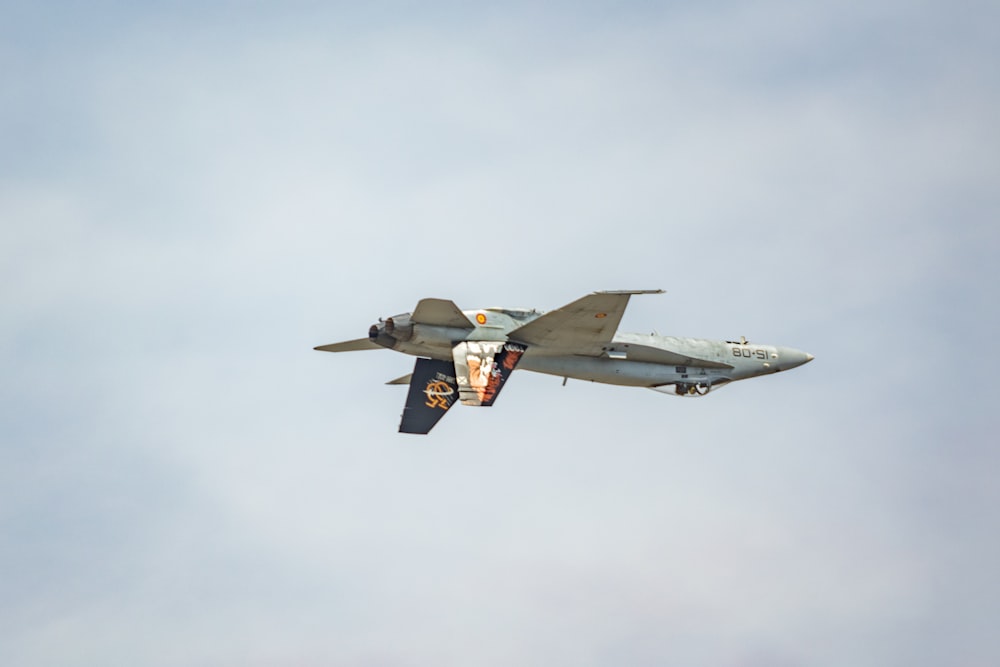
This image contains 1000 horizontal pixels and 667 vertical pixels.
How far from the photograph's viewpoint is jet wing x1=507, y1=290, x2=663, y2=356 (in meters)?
55.6

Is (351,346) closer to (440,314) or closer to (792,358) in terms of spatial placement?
(440,314)

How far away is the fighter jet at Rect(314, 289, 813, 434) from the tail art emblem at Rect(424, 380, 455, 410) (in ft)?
0.14

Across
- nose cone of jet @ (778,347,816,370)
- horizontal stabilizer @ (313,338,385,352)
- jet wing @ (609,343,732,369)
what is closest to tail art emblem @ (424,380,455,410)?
horizontal stabilizer @ (313,338,385,352)

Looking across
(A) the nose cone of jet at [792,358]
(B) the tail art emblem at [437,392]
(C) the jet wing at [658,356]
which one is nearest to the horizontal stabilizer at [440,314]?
(B) the tail art emblem at [437,392]

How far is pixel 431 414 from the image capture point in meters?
59.4

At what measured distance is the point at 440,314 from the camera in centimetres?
5641

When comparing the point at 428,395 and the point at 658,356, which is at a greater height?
the point at 658,356

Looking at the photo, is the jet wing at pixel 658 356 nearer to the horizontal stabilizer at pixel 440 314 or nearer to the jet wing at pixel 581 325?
the jet wing at pixel 581 325

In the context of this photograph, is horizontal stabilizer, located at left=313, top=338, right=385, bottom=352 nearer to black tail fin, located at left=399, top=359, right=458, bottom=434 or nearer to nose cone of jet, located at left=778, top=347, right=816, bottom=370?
black tail fin, located at left=399, top=359, right=458, bottom=434

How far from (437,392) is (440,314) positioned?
4410 mm

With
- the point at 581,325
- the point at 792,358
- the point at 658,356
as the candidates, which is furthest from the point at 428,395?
the point at 792,358

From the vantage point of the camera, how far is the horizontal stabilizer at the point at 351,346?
60.1 m

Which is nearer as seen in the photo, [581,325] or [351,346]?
[581,325]

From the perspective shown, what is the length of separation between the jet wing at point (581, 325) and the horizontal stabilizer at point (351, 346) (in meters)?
6.60
